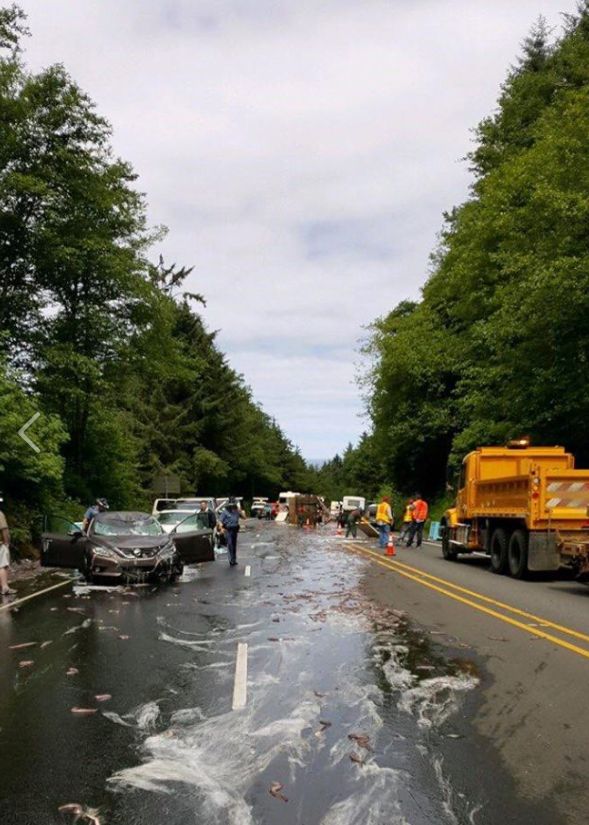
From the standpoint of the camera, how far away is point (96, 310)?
103 feet

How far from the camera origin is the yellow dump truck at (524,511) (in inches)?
660

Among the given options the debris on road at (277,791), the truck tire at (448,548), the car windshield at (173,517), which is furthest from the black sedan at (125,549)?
the debris on road at (277,791)

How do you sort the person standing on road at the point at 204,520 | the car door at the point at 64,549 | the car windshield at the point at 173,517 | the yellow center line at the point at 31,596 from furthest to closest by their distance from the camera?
the car windshield at the point at 173,517 → the person standing on road at the point at 204,520 → the car door at the point at 64,549 → the yellow center line at the point at 31,596

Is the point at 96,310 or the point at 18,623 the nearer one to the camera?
the point at 18,623

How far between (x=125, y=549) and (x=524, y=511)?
8915 mm

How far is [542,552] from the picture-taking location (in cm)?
1675

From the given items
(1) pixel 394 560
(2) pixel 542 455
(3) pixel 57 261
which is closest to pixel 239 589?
(1) pixel 394 560

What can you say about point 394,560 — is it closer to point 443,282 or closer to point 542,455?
point 542,455

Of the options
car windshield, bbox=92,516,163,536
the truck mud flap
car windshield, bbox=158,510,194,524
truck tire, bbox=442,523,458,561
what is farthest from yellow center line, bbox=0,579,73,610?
truck tire, bbox=442,523,458,561

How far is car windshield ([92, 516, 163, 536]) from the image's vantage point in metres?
15.9

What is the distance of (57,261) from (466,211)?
2604 cm

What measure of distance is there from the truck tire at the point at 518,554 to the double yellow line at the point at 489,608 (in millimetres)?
1943

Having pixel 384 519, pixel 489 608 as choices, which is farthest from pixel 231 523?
pixel 489 608

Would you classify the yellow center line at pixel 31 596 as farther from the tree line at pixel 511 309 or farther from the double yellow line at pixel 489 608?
the tree line at pixel 511 309
